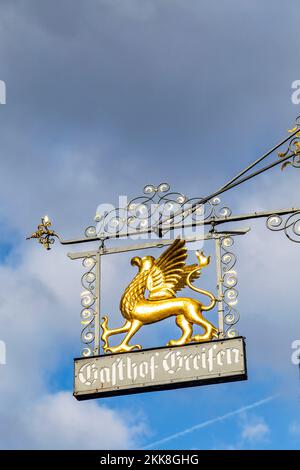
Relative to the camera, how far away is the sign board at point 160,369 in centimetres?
9306

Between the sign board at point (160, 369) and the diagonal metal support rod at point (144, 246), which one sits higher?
the diagonal metal support rod at point (144, 246)

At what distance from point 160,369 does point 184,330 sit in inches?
29.7

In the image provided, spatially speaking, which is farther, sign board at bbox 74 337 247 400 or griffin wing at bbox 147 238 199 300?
griffin wing at bbox 147 238 199 300

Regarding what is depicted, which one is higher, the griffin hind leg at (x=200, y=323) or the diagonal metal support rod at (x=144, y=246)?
the diagonal metal support rod at (x=144, y=246)

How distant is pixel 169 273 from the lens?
94.2 meters

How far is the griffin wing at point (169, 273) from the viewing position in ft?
309

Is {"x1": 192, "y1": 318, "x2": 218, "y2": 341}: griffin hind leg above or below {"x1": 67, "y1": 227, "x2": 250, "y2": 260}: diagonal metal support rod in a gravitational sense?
below

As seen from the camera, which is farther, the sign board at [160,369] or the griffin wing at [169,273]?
the griffin wing at [169,273]

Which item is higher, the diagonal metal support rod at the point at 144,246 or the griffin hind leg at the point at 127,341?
the diagonal metal support rod at the point at 144,246

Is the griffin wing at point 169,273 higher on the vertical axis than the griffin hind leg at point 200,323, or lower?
higher

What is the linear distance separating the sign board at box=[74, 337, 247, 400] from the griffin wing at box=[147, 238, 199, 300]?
102 centimetres

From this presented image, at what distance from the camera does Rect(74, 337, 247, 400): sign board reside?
305ft

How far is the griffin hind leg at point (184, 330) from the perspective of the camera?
93500 millimetres
